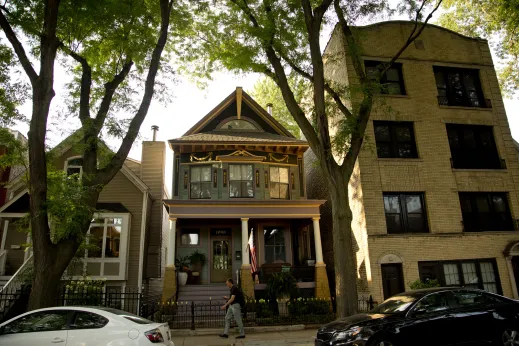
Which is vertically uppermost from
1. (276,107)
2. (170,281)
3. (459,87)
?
(276,107)

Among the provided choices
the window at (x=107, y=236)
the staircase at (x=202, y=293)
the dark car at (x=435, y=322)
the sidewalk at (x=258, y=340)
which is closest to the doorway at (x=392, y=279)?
the sidewalk at (x=258, y=340)

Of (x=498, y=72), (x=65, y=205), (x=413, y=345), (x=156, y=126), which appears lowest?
(x=413, y=345)

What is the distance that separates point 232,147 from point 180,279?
6.97m

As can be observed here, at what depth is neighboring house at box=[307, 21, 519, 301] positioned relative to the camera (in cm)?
1536

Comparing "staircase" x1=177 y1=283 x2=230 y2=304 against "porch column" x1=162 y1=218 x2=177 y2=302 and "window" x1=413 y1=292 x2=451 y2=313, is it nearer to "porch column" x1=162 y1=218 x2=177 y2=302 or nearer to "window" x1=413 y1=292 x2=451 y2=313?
"porch column" x1=162 y1=218 x2=177 y2=302

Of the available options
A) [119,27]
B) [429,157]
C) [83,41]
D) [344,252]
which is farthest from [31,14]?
[429,157]

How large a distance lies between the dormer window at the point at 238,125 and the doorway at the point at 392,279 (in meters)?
10.2

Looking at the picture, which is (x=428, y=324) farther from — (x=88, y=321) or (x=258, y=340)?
(x=88, y=321)

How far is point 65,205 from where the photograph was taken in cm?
911

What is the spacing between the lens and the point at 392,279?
15.1 meters

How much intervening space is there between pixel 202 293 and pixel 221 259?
286 cm

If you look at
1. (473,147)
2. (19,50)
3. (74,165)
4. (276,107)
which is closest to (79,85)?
(19,50)

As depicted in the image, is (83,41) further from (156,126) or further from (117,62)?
(156,126)

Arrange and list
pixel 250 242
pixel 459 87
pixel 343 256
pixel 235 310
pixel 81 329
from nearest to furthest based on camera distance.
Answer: pixel 81 329
pixel 343 256
pixel 235 310
pixel 250 242
pixel 459 87
